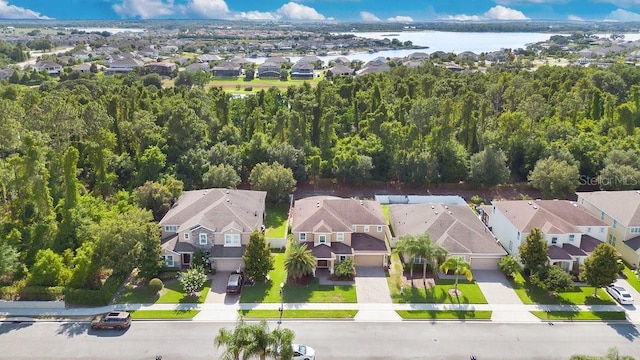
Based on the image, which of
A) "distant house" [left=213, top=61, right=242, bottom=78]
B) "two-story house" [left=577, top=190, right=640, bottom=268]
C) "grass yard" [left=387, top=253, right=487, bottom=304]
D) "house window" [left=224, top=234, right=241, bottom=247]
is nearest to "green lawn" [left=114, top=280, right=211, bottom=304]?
"house window" [left=224, top=234, right=241, bottom=247]

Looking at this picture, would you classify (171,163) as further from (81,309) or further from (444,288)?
(444,288)

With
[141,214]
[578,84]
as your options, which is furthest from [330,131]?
[578,84]

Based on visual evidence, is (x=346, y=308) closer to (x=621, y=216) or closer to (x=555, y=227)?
(x=555, y=227)

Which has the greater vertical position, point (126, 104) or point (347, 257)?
point (126, 104)

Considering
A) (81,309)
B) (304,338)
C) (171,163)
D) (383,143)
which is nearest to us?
(304,338)

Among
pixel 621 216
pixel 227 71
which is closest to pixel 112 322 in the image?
pixel 621 216
